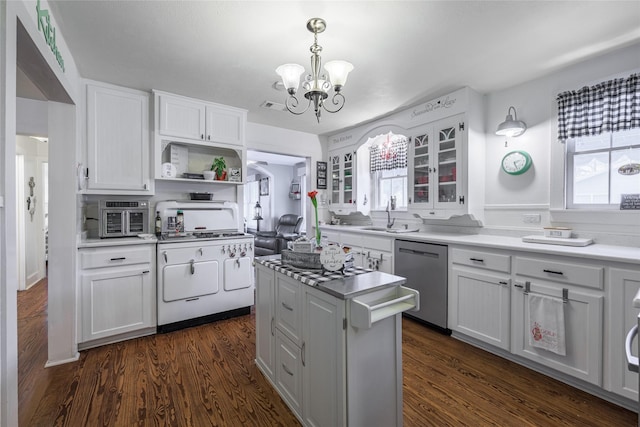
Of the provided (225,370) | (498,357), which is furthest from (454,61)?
(225,370)

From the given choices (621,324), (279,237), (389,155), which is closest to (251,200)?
(279,237)

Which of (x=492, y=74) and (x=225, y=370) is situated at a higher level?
(x=492, y=74)

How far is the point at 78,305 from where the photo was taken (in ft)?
8.09

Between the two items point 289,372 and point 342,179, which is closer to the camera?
point 289,372

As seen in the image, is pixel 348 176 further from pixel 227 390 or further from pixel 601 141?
pixel 227 390

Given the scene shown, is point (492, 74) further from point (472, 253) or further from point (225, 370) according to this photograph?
point (225, 370)

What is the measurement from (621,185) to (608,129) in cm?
45

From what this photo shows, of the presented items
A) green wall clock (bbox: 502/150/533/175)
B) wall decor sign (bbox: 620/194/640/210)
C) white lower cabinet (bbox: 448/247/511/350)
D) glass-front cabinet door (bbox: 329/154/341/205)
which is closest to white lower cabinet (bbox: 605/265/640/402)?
white lower cabinet (bbox: 448/247/511/350)

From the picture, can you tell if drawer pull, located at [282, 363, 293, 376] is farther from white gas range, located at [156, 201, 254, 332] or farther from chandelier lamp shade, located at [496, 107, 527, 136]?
chandelier lamp shade, located at [496, 107, 527, 136]

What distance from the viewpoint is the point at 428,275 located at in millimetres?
2900

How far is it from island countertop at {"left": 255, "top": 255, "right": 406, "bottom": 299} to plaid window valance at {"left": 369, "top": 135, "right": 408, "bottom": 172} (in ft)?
8.07

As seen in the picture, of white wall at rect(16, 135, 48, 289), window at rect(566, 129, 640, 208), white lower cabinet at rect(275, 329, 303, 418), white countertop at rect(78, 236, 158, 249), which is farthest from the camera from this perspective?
white wall at rect(16, 135, 48, 289)

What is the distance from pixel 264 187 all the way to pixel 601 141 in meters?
6.95

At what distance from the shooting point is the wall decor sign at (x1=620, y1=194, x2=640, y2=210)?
2.17 m
